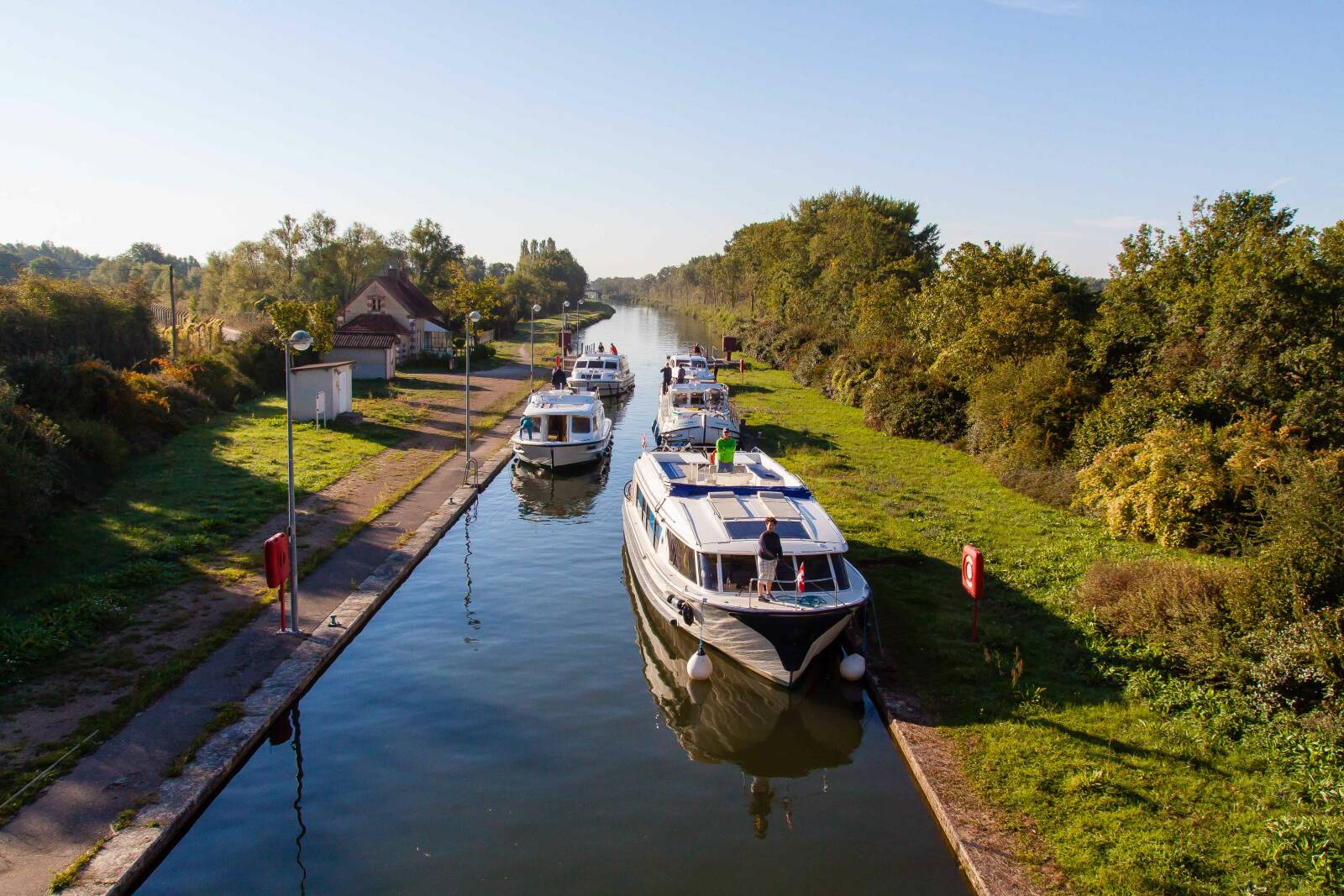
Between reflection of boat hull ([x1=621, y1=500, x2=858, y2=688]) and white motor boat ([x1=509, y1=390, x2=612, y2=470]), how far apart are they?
14239 mm

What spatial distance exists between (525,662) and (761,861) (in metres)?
5.96

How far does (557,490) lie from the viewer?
88.1ft

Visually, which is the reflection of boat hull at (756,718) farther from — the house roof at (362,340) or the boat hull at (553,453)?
the house roof at (362,340)

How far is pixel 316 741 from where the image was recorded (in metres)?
11.7

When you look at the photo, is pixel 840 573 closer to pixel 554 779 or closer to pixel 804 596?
pixel 804 596

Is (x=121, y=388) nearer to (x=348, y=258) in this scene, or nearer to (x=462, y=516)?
(x=462, y=516)

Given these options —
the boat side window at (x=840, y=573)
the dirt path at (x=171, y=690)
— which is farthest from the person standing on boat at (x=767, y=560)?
the dirt path at (x=171, y=690)

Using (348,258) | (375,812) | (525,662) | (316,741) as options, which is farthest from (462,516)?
(348,258)

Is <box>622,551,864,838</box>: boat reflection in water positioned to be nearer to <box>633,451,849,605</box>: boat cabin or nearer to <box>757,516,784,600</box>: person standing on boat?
<box>633,451,849,605</box>: boat cabin

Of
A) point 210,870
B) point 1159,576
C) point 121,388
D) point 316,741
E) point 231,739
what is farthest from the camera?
point 121,388

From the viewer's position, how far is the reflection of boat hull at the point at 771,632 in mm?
12617

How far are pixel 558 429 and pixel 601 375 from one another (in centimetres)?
1786

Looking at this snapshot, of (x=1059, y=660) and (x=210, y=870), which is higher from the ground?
(x=1059, y=660)

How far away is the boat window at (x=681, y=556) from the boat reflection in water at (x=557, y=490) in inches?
352
